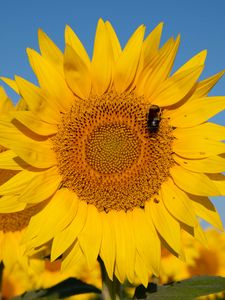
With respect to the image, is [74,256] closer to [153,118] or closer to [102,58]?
[153,118]

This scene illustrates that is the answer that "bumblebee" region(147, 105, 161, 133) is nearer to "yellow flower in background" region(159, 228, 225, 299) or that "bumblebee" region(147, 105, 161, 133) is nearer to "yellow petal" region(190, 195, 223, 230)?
"yellow petal" region(190, 195, 223, 230)

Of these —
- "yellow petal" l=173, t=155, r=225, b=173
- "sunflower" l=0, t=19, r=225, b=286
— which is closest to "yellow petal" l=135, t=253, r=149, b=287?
"sunflower" l=0, t=19, r=225, b=286

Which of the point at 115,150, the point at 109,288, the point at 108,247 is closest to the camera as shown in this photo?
the point at 108,247

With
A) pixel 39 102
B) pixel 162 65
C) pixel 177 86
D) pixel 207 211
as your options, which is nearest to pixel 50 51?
pixel 39 102

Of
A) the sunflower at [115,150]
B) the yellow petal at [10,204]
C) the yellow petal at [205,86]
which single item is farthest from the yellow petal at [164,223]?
the yellow petal at [10,204]

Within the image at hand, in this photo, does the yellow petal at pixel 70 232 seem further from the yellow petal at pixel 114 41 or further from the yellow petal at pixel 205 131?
the yellow petal at pixel 114 41

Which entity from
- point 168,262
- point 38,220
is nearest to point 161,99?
point 38,220

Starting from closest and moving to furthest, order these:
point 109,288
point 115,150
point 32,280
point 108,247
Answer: point 108,247, point 109,288, point 115,150, point 32,280

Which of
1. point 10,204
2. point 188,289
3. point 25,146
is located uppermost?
point 25,146
